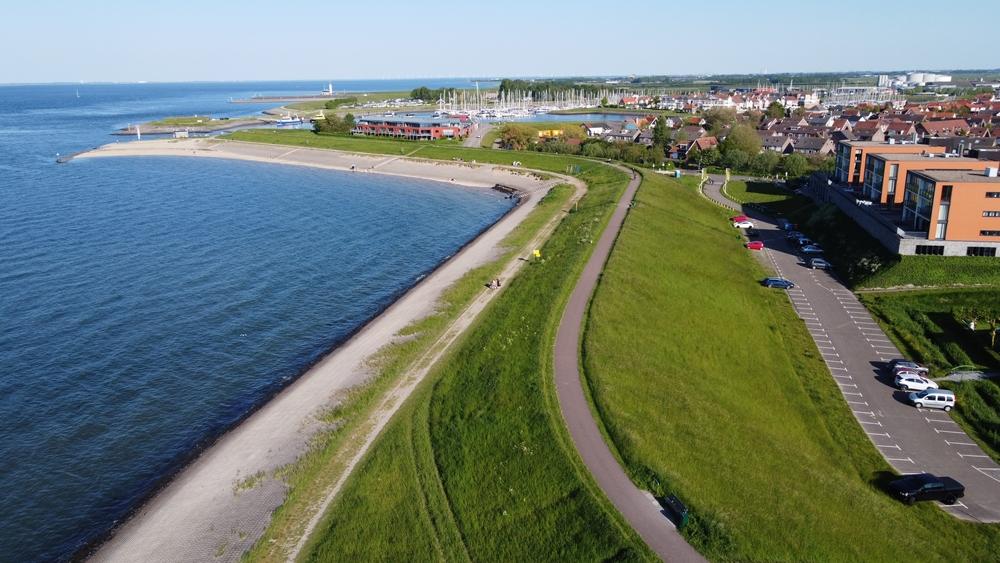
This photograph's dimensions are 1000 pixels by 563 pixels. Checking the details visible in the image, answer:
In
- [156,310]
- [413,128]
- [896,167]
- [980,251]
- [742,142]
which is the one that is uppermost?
[413,128]

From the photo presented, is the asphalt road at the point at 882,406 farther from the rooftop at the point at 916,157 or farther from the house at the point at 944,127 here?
the house at the point at 944,127

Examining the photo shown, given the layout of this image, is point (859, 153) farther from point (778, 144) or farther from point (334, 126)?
point (334, 126)

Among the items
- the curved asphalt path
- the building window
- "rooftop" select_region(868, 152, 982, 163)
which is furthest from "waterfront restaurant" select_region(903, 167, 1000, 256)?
the curved asphalt path

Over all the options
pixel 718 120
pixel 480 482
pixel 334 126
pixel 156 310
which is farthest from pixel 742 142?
pixel 480 482

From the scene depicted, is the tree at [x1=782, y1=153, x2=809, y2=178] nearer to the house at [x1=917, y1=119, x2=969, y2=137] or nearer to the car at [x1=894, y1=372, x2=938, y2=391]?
the house at [x1=917, y1=119, x2=969, y2=137]

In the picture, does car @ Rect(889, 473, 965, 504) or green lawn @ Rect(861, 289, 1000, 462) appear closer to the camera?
car @ Rect(889, 473, 965, 504)

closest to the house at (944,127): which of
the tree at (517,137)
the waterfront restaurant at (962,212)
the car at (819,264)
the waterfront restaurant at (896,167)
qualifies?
the tree at (517,137)
